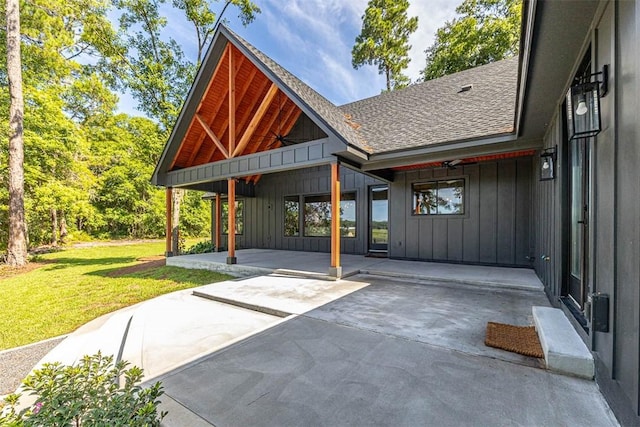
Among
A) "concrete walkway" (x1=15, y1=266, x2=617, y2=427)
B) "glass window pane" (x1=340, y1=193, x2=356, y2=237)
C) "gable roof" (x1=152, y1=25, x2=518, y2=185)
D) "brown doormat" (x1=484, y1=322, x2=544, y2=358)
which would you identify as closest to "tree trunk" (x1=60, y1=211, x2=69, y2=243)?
"gable roof" (x1=152, y1=25, x2=518, y2=185)

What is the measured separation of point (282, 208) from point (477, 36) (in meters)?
14.2

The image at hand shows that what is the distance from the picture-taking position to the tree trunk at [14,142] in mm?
8953

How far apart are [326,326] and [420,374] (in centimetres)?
129

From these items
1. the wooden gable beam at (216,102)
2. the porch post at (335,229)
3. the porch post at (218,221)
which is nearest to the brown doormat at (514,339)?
the porch post at (335,229)

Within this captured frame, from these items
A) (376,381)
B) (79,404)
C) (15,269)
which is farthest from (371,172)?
(15,269)

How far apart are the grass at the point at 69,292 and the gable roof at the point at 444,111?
19.1 feet

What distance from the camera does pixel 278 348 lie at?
2689 mm

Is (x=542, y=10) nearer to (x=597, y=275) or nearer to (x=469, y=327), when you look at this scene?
(x=597, y=275)

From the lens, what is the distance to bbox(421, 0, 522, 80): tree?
13.5 m

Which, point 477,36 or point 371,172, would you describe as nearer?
point 371,172

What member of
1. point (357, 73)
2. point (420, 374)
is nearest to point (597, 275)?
point (420, 374)

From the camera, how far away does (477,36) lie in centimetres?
1409

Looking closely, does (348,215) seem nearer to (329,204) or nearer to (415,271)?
(329,204)

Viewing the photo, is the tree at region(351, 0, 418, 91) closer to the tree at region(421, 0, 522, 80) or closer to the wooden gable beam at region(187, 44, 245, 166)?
the tree at region(421, 0, 522, 80)
